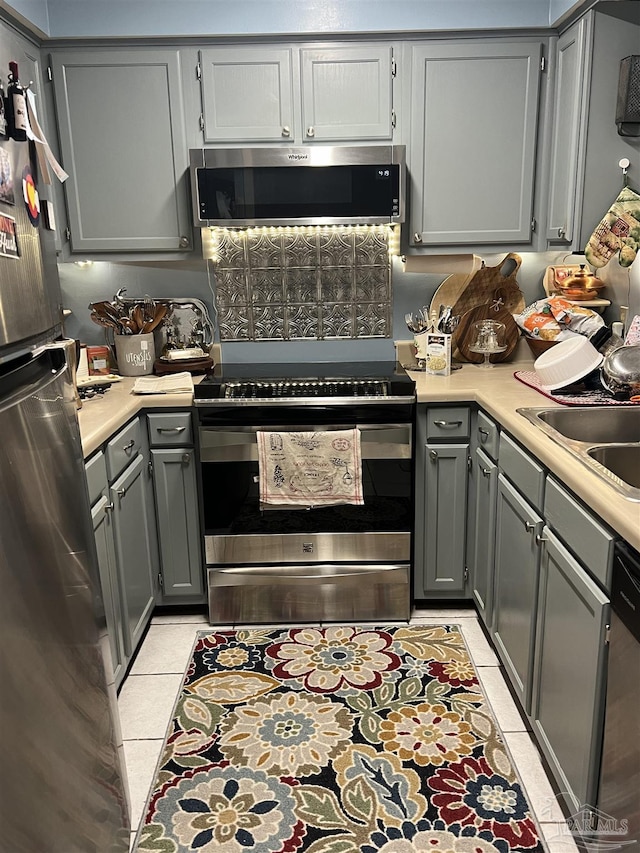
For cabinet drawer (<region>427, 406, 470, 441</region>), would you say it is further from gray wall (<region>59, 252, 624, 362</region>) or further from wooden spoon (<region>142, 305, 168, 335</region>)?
wooden spoon (<region>142, 305, 168, 335</region>)

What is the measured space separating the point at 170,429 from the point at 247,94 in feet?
4.54

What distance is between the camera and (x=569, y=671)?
173 centimetres

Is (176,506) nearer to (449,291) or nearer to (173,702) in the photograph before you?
(173,702)

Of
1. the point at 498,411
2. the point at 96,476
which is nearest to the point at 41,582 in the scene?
the point at 96,476

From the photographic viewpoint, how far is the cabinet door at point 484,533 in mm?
2484

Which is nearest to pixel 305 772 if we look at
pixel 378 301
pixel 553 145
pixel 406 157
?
pixel 378 301

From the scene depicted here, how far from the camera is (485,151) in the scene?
112 inches

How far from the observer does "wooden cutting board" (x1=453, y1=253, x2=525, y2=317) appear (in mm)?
3189

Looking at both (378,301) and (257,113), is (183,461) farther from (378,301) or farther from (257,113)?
(257,113)

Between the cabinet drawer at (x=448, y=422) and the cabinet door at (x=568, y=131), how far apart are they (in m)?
0.81

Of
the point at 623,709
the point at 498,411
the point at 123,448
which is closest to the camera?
the point at 623,709

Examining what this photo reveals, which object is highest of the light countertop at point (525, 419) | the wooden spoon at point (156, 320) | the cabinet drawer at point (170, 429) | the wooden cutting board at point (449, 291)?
the wooden cutting board at point (449, 291)

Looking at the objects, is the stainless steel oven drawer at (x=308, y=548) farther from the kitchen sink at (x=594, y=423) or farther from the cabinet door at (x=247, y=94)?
the cabinet door at (x=247, y=94)

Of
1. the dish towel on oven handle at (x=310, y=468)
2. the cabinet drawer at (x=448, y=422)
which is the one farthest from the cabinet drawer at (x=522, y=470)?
the dish towel on oven handle at (x=310, y=468)
